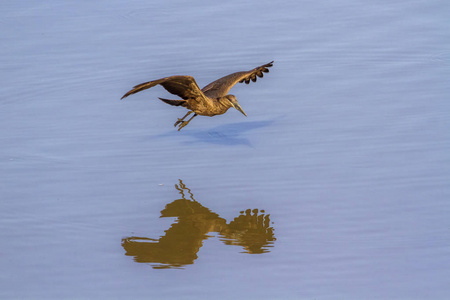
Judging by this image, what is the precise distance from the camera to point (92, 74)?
11.5 metres

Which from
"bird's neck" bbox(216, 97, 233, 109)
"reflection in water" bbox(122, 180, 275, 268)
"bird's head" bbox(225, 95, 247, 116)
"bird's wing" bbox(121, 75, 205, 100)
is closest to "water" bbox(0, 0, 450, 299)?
"reflection in water" bbox(122, 180, 275, 268)

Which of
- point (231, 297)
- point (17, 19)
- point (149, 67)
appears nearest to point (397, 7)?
point (149, 67)

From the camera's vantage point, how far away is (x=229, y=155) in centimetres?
926

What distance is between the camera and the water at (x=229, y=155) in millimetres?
6891

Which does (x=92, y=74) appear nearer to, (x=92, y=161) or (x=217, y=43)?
(x=217, y=43)

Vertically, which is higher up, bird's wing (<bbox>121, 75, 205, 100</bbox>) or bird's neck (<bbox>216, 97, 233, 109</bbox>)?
bird's wing (<bbox>121, 75, 205, 100</bbox>)

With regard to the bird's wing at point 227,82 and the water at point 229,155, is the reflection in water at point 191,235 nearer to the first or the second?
the water at point 229,155

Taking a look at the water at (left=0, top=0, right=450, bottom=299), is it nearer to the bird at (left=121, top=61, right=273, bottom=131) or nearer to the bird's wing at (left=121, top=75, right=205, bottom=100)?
the bird at (left=121, top=61, right=273, bottom=131)

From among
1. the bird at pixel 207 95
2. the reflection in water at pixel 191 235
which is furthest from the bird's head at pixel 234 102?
the reflection in water at pixel 191 235

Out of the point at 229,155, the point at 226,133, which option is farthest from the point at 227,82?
the point at 229,155

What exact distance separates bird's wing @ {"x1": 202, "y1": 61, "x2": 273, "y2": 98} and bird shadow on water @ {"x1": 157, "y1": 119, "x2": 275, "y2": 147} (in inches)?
17.7

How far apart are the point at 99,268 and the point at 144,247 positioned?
52 cm

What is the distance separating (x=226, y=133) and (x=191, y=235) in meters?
2.57

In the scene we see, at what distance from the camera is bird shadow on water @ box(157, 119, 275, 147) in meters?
9.71
